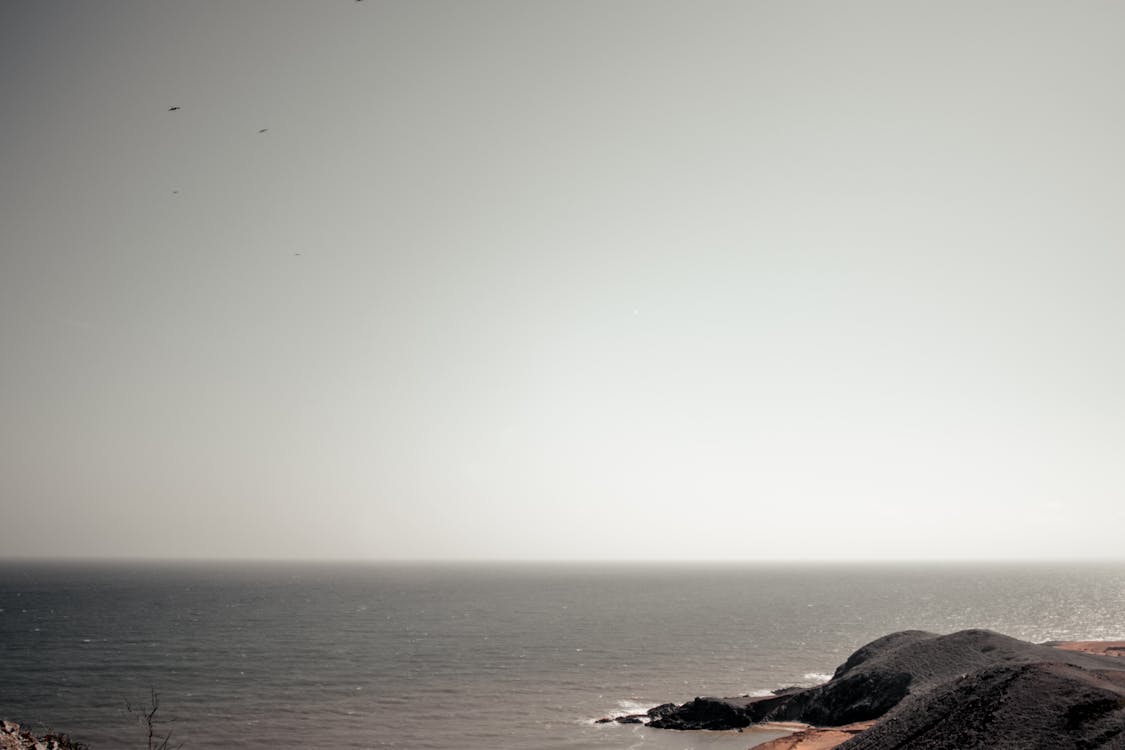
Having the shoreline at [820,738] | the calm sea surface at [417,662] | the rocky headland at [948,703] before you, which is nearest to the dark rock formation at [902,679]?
the rocky headland at [948,703]

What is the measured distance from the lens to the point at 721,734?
168ft

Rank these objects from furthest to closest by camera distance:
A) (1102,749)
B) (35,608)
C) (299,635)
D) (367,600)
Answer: (367,600)
(35,608)
(299,635)
(1102,749)

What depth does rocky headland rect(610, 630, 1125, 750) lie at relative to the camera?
2545 centimetres

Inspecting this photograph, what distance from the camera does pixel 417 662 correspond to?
8231 cm

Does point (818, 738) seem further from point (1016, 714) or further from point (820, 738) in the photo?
point (1016, 714)

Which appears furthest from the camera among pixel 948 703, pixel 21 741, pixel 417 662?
pixel 417 662

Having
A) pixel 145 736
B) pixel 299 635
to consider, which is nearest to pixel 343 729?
pixel 145 736

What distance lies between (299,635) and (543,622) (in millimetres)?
45589

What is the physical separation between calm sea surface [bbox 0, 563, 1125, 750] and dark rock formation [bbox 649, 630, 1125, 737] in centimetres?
449

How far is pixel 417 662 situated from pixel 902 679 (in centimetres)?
5758

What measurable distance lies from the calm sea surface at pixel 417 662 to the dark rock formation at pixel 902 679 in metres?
4.49

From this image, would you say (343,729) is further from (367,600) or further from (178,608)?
(367,600)

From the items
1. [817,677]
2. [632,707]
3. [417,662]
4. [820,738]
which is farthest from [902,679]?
[417,662]

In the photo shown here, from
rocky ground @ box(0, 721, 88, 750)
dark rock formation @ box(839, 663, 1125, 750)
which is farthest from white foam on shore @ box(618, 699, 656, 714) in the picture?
rocky ground @ box(0, 721, 88, 750)
